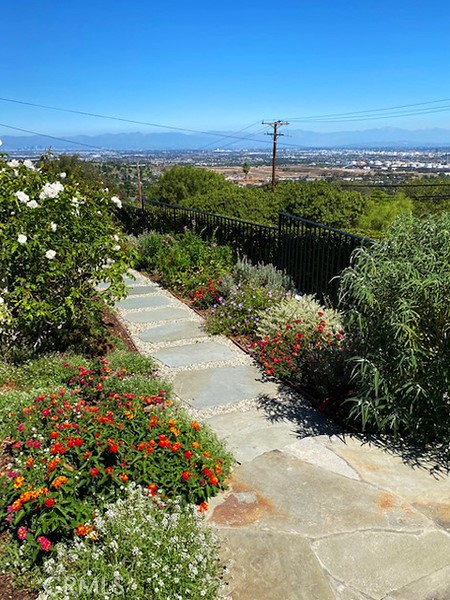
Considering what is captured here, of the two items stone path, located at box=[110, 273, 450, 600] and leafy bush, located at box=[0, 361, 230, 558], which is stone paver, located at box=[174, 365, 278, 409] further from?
leafy bush, located at box=[0, 361, 230, 558]

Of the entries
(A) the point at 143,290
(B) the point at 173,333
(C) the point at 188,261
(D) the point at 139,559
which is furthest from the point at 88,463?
(C) the point at 188,261

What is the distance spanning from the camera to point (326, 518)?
2.38 metres

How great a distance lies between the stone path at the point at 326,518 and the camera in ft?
6.54

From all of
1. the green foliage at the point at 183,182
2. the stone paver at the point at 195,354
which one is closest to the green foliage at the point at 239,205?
the stone paver at the point at 195,354

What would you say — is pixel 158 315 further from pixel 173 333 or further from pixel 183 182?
pixel 183 182

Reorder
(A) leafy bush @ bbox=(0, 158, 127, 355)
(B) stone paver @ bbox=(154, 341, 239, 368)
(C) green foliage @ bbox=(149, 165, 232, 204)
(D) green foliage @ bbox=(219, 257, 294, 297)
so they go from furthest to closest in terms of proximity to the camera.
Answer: (C) green foliage @ bbox=(149, 165, 232, 204)
(D) green foliage @ bbox=(219, 257, 294, 297)
(B) stone paver @ bbox=(154, 341, 239, 368)
(A) leafy bush @ bbox=(0, 158, 127, 355)

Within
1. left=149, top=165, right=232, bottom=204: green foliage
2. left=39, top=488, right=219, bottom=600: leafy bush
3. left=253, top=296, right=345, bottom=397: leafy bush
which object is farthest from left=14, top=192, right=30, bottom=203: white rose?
left=149, top=165, right=232, bottom=204: green foliage

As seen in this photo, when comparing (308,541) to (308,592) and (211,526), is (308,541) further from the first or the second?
(211,526)

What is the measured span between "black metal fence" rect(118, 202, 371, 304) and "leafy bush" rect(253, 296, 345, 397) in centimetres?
48

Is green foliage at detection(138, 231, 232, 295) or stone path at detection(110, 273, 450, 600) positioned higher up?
green foliage at detection(138, 231, 232, 295)

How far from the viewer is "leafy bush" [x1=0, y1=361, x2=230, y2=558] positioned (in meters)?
2.20

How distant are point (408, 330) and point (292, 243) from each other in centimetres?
436

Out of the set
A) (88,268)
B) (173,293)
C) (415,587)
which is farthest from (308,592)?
(173,293)

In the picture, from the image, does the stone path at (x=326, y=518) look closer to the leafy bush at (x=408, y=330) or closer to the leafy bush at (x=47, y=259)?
the leafy bush at (x=408, y=330)
